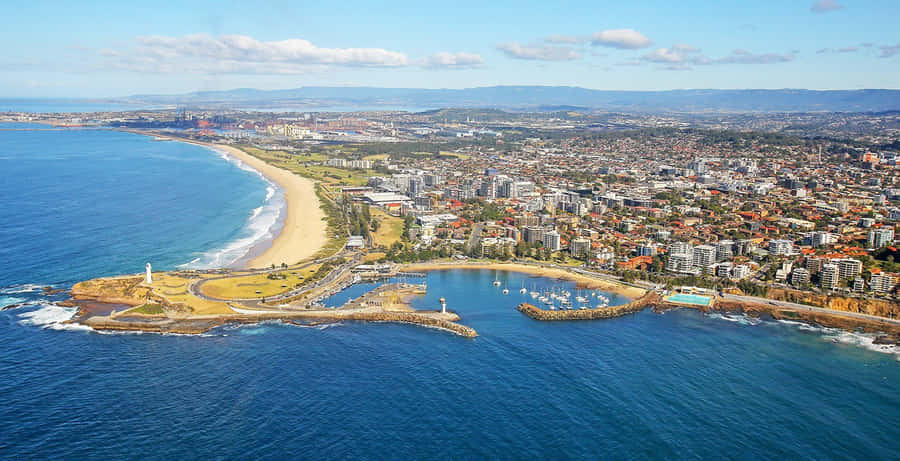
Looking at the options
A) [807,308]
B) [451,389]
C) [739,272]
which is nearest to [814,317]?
[807,308]

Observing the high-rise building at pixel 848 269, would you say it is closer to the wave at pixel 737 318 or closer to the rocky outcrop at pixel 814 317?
the rocky outcrop at pixel 814 317

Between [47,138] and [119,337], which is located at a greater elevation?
[47,138]

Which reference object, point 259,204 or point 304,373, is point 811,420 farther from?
point 259,204

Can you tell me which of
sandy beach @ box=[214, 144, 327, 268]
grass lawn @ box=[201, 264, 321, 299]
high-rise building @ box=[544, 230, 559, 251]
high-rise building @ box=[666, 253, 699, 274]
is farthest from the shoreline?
high-rise building @ box=[666, 253, 699, 274]

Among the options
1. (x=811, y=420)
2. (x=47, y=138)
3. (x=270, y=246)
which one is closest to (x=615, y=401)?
(x=811, y=420)

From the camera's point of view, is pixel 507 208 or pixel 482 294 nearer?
pixel 482 294

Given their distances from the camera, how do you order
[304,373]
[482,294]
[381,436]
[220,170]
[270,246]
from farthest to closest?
[220,170] < [270,246] < [482,294] < [304,373] < [381,436]
